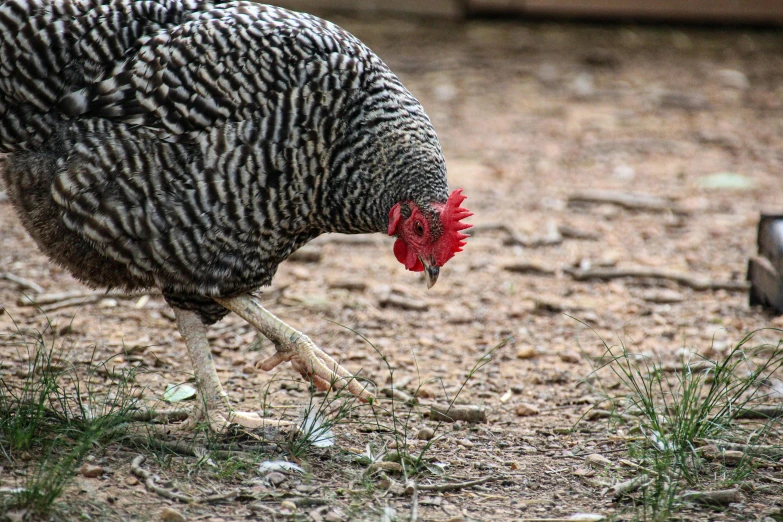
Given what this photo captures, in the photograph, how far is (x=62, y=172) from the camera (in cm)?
338

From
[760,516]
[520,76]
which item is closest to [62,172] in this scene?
[760,516]

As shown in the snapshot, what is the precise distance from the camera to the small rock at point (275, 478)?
10.4ft

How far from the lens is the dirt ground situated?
3.20 meters

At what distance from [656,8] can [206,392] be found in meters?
9.23

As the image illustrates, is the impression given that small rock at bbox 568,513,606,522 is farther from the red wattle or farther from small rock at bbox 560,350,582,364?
small rock at bbox 560,350,582,364

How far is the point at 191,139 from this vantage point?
335 cm

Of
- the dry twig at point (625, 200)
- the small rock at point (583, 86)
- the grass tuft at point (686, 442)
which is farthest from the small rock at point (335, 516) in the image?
the small rock at point (583, 86)

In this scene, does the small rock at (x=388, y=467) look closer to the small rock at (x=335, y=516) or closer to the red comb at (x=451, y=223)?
the small rock at (x=335, y=516)

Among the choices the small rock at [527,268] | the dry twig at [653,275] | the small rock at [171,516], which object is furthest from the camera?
the small rock at [527,268]

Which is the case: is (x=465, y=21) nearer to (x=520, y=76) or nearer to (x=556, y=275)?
(x=520, y=76)

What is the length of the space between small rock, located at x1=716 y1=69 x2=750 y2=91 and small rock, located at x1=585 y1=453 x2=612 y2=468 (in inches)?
284

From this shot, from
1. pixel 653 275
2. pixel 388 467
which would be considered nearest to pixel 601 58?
pixel 653 275

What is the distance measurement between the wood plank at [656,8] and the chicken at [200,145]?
320 inches

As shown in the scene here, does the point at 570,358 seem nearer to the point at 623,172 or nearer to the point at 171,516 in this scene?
the point at 171,516
